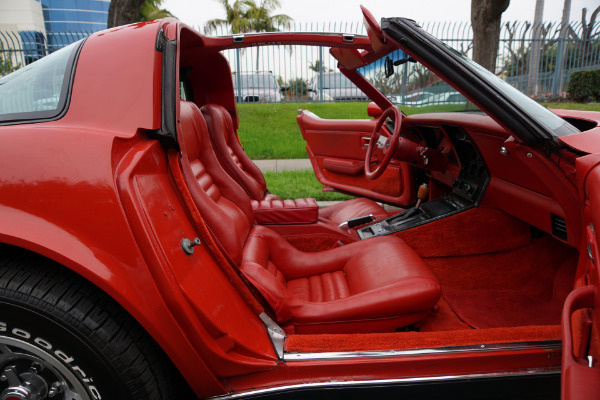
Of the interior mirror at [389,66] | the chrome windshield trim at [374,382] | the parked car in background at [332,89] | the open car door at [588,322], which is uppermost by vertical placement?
the interior mirror at [389,66]

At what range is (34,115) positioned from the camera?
1.39 metres

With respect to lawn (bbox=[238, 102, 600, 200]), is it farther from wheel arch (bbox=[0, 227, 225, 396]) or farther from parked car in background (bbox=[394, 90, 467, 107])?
wheel arch (bbox=[0, 227, 225, 396])

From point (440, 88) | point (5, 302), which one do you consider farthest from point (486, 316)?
point (5, 302)

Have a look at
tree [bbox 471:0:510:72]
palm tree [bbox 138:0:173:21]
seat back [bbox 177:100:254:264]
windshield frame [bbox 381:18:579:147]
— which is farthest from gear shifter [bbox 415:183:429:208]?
palm tree [bbox 138:0:173:21]

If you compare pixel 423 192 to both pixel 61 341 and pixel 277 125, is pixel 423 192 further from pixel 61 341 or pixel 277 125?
pixel 277 125

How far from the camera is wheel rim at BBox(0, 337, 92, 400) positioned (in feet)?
4.35

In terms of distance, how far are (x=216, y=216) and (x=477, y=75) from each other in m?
1.18

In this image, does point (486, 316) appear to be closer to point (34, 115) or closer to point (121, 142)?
point (121, 142)

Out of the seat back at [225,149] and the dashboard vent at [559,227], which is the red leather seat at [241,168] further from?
the dashboard vent at [559,227]

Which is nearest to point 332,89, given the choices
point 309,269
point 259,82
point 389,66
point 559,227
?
point 259,82

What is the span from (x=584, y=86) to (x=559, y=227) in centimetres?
1310

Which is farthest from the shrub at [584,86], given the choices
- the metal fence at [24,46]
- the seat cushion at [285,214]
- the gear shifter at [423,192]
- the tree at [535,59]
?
the metal fence at [24,46]

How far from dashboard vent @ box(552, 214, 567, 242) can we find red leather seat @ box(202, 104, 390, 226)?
1292 mm

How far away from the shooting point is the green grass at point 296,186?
480cm
